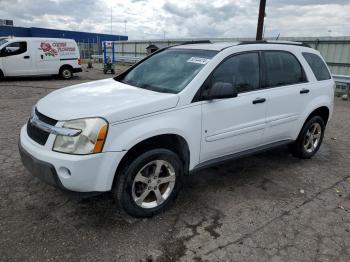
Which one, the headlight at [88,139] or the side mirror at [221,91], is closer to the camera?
the headlight at [88,139]

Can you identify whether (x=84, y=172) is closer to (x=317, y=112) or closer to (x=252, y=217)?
(x=252, y=217)

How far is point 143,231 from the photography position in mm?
3098

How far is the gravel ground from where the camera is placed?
2.81 metres

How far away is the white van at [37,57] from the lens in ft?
44.0

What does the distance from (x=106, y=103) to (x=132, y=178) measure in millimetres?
764

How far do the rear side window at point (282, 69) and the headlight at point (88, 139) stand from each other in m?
2.36

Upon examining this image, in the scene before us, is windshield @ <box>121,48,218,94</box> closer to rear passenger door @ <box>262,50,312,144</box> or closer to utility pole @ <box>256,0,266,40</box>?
rear passenger door @ <box>262,50,312,144</box>

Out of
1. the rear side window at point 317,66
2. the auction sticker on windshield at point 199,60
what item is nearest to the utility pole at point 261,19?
the rear side window at point 317,66

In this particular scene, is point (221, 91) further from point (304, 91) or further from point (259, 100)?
point (304, 91)

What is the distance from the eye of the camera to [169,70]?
3896mm

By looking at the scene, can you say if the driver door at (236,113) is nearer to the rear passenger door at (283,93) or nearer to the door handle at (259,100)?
the door handle at (259,100)

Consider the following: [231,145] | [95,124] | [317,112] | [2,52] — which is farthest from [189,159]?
[2,52]

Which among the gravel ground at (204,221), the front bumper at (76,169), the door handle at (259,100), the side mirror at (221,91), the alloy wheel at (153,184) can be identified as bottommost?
the gravel ground at (204,221)

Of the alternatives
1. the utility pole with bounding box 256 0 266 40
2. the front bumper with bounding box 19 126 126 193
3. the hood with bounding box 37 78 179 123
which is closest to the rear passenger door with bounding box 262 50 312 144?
the hood with bounding box 37 78 179 123
